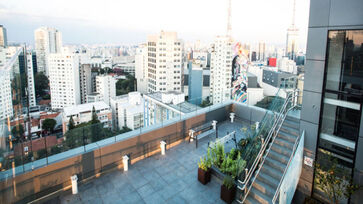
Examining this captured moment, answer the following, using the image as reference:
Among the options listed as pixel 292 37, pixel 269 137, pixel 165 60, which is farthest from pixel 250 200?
pixel 292 37

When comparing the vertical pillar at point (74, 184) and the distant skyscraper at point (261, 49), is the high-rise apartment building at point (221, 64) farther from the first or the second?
the distant skyscraper at point (261, 49)

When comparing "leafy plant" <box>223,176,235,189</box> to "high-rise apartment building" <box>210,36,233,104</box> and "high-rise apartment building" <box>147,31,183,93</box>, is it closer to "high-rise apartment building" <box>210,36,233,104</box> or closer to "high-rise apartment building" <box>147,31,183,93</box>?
"high-rise apartment building" <box>210,36,233,104</box>

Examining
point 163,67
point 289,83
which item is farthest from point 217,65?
point 289,83

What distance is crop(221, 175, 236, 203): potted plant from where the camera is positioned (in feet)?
14.9

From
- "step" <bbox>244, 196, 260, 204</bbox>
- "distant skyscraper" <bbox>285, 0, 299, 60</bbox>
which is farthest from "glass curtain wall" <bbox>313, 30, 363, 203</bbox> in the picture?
"distant skyscraper" <bbox>285, 0, 299, 60</bbox>

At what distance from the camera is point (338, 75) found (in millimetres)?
4152

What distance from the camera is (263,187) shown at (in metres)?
4.56

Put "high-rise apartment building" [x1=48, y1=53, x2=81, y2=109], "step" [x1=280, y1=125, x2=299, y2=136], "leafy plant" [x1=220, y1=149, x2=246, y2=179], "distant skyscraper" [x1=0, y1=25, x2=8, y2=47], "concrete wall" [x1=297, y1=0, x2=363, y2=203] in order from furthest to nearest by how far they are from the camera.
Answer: "high-rise apartment building" [x1=48, y1=53, x2=81, y2=109]
"step" [x1=280, y1=125, x2=299, y2=136]
"leafy plant" [x1=220, y1=149, x2=246, y2=179]
"concrete wall" [x1=297, y1=0, x2=363, y2=203]
"distant skyscraper" [x1=0, y1=25, x2=8, y2=47]

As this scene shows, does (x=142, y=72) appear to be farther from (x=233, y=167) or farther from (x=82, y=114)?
(x=233, y=167)

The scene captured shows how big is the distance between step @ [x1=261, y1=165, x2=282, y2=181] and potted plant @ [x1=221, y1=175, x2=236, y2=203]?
805 mm

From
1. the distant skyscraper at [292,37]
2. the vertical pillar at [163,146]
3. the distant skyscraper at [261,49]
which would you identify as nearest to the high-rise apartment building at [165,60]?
the vertical pillar at [163,146]

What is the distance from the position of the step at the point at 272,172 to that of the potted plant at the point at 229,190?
31.7 inches

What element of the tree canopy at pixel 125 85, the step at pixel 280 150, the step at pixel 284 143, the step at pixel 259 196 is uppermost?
the step at pixel 284 143

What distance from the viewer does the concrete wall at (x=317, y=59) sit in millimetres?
3820
